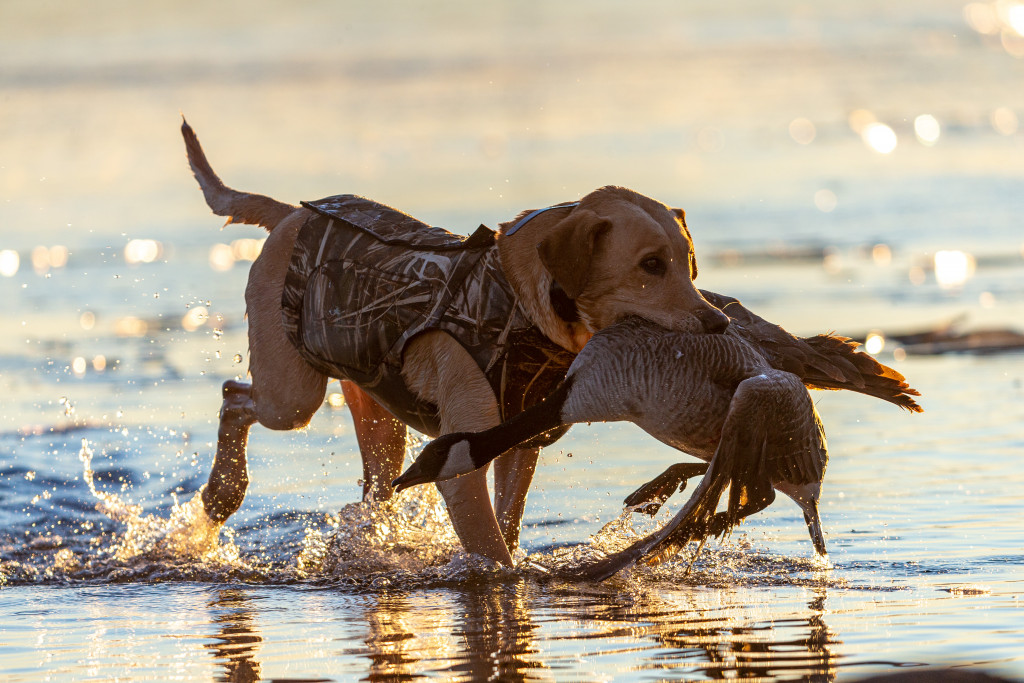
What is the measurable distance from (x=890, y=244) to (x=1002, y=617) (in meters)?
9.64

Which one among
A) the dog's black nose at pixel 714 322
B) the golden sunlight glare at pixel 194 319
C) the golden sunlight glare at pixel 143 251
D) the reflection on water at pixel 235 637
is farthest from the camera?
the golden sunlight glare at pixel 143 251

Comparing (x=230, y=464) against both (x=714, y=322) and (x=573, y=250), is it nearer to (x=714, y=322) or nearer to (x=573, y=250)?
(x=573, y=250)

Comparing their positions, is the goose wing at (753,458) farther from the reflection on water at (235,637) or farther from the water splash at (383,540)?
the water splash at (383,540)

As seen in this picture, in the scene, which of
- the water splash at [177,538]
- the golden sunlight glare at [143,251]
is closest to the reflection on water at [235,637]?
the water splash at [177,538]

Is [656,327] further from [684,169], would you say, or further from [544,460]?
[684,169]

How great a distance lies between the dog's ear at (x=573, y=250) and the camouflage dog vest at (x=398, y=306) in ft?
1.13

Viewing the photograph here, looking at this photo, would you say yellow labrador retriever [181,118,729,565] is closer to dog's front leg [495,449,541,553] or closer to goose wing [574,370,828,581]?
dog's front leg [495,449,541,553]

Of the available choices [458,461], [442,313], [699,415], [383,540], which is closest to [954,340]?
[383,540]

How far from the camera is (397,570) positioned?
6039 millimetres

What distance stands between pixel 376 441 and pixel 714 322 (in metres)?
2.48

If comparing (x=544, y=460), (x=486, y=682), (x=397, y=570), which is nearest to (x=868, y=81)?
(x=544, y=460)

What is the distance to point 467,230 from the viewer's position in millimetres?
13570

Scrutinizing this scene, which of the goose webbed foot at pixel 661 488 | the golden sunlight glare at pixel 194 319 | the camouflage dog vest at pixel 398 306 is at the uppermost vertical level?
the golden sunlight glare at pixel 194 319

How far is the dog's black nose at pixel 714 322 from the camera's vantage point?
4836mm
